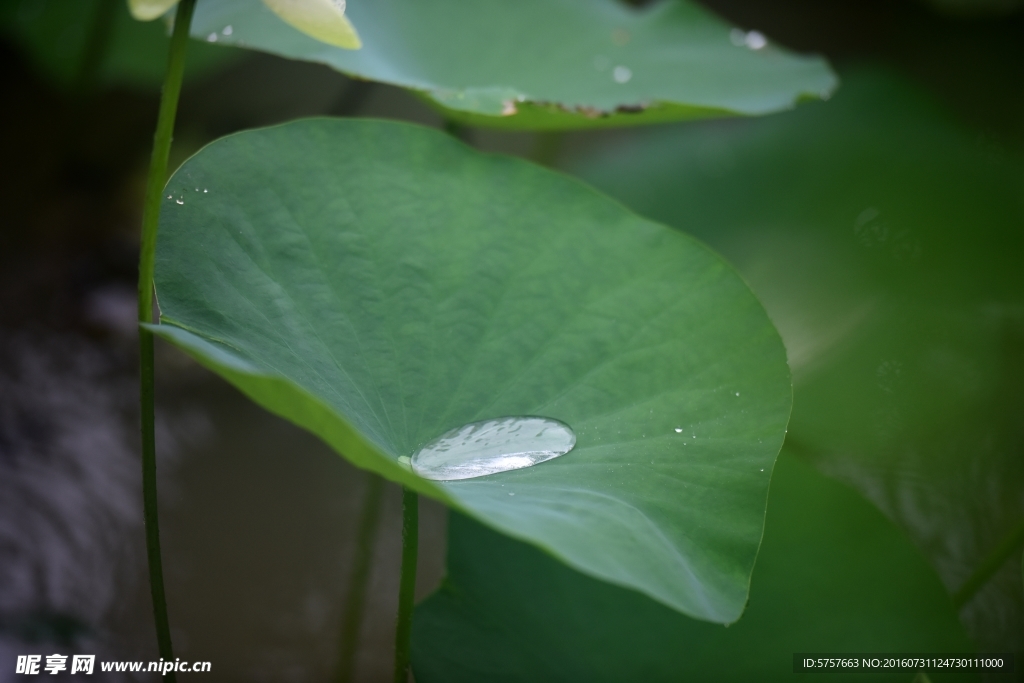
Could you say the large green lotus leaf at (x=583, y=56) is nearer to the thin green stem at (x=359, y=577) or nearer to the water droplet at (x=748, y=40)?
the water droplet at (x=748, y=40)

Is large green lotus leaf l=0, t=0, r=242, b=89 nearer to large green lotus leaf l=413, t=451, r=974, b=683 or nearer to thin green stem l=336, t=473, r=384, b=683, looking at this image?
thin green stem l=336, t=473, r=384, b=683

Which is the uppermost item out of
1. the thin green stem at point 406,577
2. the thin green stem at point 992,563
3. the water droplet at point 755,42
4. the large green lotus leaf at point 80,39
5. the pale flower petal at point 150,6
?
the large green lotus leaf at point 80,39

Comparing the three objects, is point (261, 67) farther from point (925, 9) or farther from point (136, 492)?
point (925, 9)

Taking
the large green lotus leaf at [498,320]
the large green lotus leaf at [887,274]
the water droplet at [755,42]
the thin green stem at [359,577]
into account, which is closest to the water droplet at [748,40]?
the water droplet at [755,42]

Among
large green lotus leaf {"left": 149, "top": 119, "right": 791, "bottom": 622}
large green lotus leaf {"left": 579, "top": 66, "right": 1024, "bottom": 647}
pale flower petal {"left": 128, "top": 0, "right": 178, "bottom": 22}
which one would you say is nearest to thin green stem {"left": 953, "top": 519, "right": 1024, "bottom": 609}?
large green lotus leaf {"left": 579, "top": 66, "right": 1024, "bottom": 647}

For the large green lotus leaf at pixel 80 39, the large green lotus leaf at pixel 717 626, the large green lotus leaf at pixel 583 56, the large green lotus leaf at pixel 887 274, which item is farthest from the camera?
the large green lotus leaf at pixel 80 39

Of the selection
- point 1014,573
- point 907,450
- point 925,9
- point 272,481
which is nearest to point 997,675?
point 1014,573
